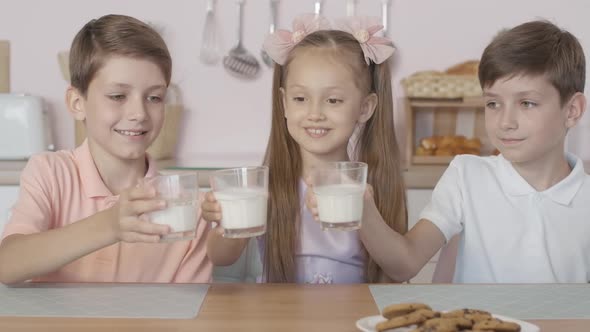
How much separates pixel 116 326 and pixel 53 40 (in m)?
2.71

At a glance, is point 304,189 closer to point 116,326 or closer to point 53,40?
point 116,326

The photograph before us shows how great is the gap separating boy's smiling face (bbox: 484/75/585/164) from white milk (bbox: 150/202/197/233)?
0.80 m

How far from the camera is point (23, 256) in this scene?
1.30m

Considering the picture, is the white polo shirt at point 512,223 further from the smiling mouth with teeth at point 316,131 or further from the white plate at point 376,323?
the white plate at point 376,323

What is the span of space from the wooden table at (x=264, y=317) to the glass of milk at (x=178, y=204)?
124 millimetres

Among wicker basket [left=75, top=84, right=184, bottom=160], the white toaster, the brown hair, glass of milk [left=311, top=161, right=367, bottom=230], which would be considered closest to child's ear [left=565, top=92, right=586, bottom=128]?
the brown hair

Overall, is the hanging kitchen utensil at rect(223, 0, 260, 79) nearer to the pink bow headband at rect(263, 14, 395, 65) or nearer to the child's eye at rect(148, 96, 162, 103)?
the pink bow headband at rect(263, 14, 395, 65)

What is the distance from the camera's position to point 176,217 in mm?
1140

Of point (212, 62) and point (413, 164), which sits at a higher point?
point (212, 62)

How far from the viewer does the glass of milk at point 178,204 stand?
3.61 feet

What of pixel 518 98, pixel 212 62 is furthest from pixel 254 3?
pixel 518 98

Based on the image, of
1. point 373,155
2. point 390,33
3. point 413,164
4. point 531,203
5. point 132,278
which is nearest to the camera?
point 132,278

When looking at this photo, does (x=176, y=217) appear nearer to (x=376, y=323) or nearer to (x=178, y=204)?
(x=178, y=204)

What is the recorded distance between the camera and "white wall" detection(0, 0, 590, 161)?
11.2 ft
